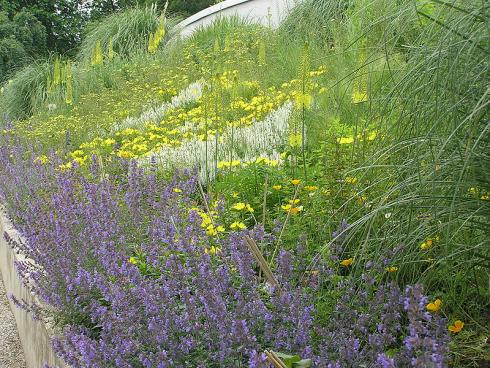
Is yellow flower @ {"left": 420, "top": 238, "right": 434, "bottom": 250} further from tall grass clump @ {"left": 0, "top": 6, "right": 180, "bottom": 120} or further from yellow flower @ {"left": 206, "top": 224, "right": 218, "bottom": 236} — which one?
tall grass clump @ {"left": 0, "top": 6, "right": 180, "bottom": 120}

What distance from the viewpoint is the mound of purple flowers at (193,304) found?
1681mm

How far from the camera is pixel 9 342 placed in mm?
4133

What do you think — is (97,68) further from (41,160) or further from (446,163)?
(446,163)

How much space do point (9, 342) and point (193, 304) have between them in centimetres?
270

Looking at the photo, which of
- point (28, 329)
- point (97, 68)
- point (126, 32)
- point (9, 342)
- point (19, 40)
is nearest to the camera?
point (28, 329)

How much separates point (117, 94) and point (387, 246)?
5672 millimetres

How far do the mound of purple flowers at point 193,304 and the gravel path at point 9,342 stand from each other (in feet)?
3.20

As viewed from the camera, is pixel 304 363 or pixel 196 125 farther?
pixel 196 125

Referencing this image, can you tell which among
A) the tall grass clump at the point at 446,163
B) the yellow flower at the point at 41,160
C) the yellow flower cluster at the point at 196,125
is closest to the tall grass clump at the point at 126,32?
the yellow flower cluster at the point at 196,125

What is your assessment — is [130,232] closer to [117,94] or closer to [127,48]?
[117,94]

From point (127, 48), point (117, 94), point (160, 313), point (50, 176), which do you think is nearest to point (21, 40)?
point (127, 48)

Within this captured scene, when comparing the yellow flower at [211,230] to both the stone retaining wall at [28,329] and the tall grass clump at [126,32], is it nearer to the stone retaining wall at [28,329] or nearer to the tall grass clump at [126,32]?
the stone retaining wall at [28,329]

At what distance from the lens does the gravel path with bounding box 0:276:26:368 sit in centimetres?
384

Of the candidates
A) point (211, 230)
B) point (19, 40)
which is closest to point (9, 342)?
point (211, 230)
